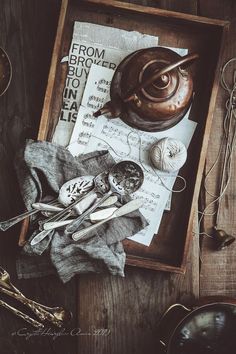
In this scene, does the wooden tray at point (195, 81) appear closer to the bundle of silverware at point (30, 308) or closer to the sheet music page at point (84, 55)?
the sheet music page at point (84, 55)

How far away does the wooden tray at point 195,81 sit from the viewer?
115 cm

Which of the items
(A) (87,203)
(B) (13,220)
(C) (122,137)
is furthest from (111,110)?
(B) (13,220)

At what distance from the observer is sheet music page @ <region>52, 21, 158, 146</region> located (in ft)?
3.89

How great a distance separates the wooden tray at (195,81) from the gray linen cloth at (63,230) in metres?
0.05

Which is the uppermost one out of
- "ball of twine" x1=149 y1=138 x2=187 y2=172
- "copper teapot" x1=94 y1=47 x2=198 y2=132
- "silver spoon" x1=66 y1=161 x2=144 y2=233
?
"copper teapot" x1=94 y1=47 x2=198 y2=132

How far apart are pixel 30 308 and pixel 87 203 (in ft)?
0.91

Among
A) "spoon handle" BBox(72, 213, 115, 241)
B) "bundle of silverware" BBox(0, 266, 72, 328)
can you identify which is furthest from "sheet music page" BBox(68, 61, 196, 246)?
"bundle of silverware" BBox(0, 266, 72, 328)

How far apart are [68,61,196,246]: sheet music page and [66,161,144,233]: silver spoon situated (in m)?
0.03

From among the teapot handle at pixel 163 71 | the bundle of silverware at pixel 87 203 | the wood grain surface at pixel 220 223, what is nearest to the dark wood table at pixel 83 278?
the wood grain surface at pixel 220 223

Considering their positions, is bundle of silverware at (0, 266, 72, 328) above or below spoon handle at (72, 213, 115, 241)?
below

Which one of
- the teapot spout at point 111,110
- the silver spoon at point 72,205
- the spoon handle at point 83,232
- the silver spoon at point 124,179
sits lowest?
the spoon handle at point 83,232

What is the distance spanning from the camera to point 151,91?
1086 millimetres

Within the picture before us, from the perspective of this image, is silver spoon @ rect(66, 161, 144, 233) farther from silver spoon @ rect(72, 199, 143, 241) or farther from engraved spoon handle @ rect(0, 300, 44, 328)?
engraved spoon handle @ rect(0, 300, 44, 328)

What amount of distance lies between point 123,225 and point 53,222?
15 centimetres
